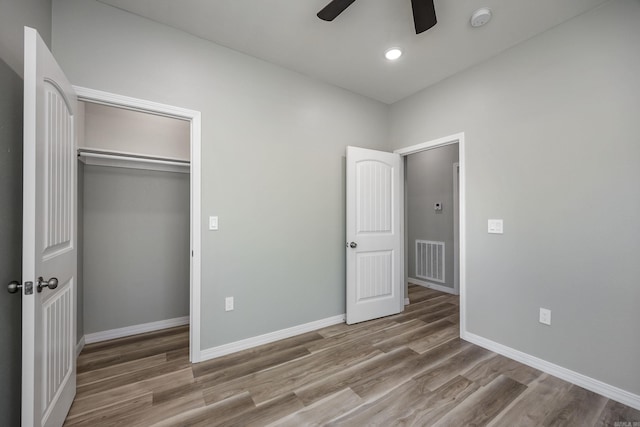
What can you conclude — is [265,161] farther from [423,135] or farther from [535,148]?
[535,148]

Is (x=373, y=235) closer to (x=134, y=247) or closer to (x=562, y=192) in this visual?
(x=562, y=192)

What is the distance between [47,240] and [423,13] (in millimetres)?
2440

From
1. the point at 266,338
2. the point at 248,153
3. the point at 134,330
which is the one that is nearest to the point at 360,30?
the point at 248,153

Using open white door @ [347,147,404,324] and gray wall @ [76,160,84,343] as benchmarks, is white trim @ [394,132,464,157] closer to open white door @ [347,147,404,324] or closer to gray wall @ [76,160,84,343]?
open white door @ [347,147,404,324]

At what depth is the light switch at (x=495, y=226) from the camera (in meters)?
2.40

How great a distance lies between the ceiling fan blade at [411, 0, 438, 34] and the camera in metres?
1.54

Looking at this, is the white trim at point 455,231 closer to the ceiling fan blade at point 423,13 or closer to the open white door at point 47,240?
the ceiling fan blade at point 423,13

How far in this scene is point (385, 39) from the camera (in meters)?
2.25

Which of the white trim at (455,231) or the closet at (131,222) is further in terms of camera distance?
the white trim at (455,231)

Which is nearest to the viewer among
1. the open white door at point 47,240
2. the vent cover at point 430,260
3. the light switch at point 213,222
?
the open white door at point 47,240

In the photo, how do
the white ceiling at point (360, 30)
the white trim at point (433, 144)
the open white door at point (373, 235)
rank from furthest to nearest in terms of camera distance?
the open white door at point (373, 235), the white trim at point (433, 144), the white ceiling at point (360, 30)

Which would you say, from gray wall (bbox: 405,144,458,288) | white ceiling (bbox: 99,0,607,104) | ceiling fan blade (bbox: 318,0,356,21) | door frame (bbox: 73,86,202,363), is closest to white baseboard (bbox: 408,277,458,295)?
gray wall (bbox: 405,144,458,288)

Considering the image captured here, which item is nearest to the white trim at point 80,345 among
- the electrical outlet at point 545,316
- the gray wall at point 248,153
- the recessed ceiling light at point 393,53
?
the gray wall at point 248,153

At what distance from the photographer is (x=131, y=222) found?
8.96 feet
